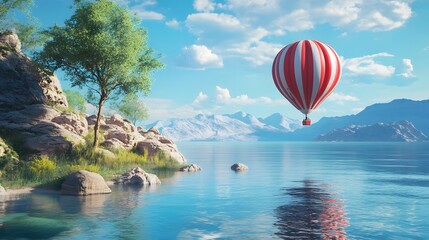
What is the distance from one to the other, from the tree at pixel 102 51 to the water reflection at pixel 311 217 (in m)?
22.8

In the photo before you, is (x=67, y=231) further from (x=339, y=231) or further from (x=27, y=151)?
(x=27, y=151)

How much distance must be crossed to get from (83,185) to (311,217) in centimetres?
1662

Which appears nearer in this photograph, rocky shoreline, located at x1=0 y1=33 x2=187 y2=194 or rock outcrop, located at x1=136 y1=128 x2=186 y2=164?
rocky shoreline, located at x1=0 y1=33 x2=187 y2=194

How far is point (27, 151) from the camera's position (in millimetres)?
39188

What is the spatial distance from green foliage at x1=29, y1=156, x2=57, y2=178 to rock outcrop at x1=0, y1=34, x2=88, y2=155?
3.67 meters

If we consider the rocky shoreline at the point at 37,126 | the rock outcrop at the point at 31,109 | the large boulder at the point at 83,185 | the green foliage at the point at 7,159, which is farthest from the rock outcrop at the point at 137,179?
the green foliage at the point at 7,159

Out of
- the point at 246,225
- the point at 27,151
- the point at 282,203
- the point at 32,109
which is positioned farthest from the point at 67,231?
the point at 32,109

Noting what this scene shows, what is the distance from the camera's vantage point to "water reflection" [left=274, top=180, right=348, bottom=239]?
1884 centimetres

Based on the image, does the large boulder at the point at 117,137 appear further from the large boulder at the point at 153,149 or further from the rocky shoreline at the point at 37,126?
the large boulder at the point at 153,149

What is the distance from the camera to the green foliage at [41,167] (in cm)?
3472

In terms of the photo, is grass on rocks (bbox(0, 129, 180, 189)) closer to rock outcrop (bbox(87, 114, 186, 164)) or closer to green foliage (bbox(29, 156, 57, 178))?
green foliage (bbox(29, 156, 57, 178))

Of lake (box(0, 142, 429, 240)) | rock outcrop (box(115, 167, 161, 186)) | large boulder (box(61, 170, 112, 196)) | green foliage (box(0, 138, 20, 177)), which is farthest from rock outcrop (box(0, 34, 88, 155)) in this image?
lake (box(0, 142, 429, 240))

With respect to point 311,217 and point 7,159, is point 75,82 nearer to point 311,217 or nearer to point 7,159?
point 7,159

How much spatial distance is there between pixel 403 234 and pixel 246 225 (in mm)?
7575
